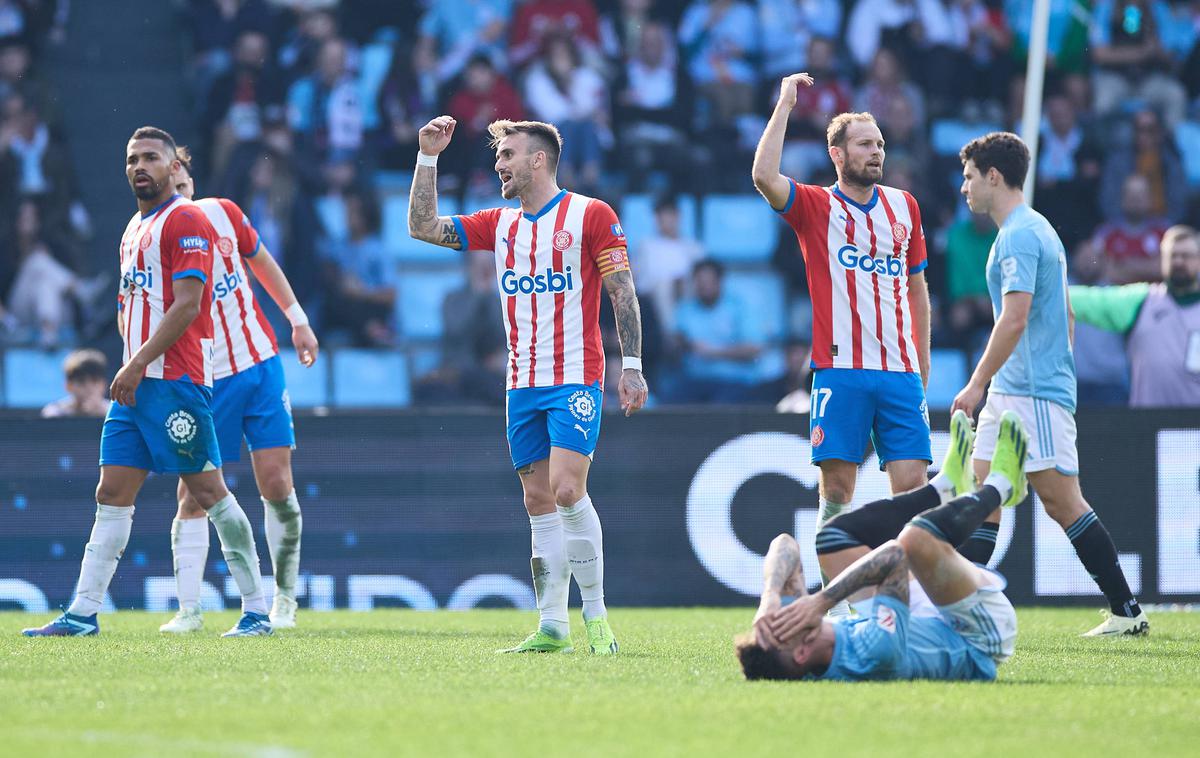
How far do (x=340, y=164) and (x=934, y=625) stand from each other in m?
11.3

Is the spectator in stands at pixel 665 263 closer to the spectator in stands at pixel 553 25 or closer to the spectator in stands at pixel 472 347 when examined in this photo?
the spectator in stands at pixel 472 347

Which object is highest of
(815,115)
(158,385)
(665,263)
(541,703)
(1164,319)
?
(815,115)

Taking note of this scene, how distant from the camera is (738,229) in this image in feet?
53.1

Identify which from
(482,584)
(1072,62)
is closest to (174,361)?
(482,584)

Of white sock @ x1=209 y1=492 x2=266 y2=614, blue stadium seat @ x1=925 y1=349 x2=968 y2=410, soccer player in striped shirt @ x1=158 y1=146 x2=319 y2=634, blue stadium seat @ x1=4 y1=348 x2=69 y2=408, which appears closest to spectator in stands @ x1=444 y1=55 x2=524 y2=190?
blue stadium seat @ x1=4 y1=348 x2=69 y2=408

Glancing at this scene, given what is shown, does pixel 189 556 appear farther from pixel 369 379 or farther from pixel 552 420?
pixel 369 379

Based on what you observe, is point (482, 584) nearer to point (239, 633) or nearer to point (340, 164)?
point (239, 633)

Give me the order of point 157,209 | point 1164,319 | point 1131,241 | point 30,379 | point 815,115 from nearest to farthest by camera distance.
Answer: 1. point 157,209
2. point 1164,319
3. point 30,379
4. point 1131,241
5. point 815,115

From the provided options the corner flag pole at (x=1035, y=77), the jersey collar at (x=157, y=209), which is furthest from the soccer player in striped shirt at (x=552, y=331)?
the corner flag pole at (x=1035, y=77)

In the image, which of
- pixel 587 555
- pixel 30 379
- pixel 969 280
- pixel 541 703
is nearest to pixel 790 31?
pixel 969 280

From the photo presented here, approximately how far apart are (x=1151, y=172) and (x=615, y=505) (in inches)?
327

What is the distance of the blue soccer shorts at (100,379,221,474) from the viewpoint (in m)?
7.93

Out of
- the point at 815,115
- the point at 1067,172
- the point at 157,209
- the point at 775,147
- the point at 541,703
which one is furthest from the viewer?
the point at 1067,172

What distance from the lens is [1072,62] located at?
1744 cm
